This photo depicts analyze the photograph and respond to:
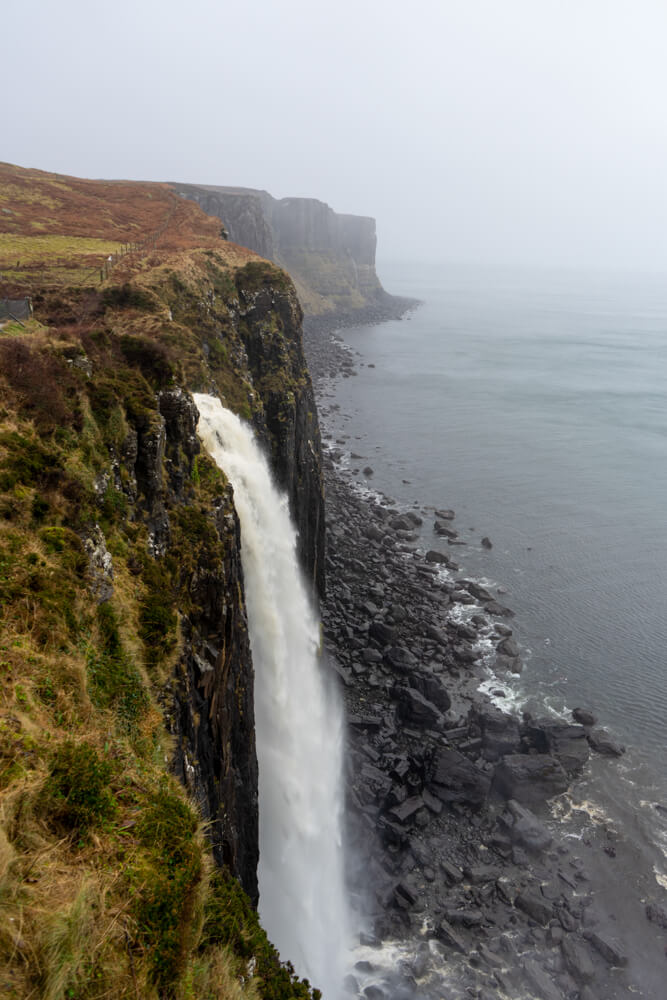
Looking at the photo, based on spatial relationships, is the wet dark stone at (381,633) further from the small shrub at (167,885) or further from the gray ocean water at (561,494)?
the small shrub at (167,885)

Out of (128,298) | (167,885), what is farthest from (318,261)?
(167,885)

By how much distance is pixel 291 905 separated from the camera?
2012 centimetres

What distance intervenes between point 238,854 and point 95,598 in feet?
32.8

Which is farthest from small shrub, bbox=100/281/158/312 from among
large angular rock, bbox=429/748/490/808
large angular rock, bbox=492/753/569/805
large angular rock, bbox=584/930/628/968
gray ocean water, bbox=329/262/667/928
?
large angular rock, bbox=584/930/628/968

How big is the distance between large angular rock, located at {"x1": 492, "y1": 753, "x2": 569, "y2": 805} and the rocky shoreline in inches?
2.3

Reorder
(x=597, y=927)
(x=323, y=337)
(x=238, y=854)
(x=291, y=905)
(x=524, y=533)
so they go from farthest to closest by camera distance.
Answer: (x=323, y=337)
(x=524, y=533)
(x=597, y=927)
(x=291, y=905)
(x=238, y=854)

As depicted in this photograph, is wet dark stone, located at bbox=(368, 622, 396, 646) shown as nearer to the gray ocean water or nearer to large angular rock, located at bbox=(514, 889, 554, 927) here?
the gray ocean water

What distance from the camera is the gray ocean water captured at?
3281cm

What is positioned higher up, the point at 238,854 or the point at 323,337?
the point at 323,337

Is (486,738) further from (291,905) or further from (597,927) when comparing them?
(291,905)

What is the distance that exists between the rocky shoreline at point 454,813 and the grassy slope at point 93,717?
11.5 meters

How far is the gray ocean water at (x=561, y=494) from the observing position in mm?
32812

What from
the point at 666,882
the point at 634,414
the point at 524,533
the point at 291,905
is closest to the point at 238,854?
the point at 291,905

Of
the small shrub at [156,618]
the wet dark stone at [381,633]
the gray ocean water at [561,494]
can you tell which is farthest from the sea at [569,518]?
the small shrub at [156,618]
